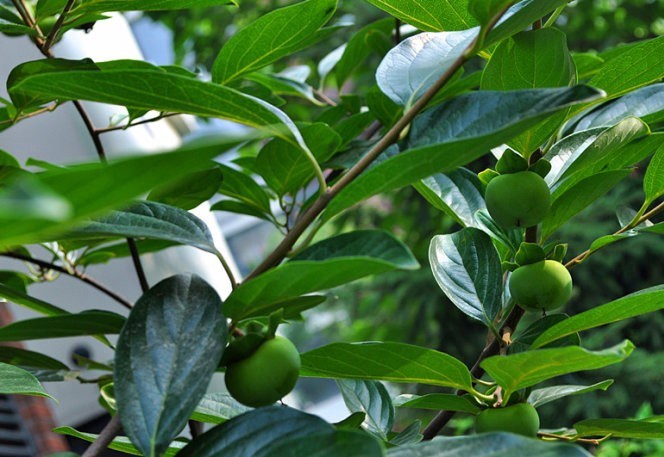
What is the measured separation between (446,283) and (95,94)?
0.25 metres

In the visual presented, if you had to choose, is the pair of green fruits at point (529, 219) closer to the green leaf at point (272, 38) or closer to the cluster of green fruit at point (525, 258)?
the cluster of green fruit at point (525, 258)

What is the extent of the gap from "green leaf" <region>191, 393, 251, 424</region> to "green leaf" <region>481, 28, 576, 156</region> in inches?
8.5

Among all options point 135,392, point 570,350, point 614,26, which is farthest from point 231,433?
point 614,26

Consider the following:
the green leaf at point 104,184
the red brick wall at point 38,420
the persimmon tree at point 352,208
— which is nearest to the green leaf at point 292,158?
the persimmon tree at point 352,208

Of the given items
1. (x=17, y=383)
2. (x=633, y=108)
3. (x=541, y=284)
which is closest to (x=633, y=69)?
(x=633, y=108)

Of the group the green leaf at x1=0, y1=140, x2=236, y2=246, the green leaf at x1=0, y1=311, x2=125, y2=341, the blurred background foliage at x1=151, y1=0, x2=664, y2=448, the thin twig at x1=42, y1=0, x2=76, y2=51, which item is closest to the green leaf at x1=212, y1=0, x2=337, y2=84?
the thin twig at x1=42, y1=0, x2=76, y2=51

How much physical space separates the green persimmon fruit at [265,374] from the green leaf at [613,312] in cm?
14

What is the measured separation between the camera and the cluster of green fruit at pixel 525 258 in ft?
1.33

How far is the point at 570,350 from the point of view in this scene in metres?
0.35

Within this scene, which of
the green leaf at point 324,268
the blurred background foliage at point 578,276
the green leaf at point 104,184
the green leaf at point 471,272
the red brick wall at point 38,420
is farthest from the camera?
the blurred background foliage at point 578,276

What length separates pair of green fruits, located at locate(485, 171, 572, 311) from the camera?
414 millimetres

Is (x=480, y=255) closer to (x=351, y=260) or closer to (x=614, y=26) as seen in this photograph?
(x=351, y=260)

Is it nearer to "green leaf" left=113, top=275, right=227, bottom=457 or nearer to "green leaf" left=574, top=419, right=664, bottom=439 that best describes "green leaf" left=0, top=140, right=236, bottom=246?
"green leaf" left=113, top=275, right=227, bottom=457

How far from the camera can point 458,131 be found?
1.14ft
